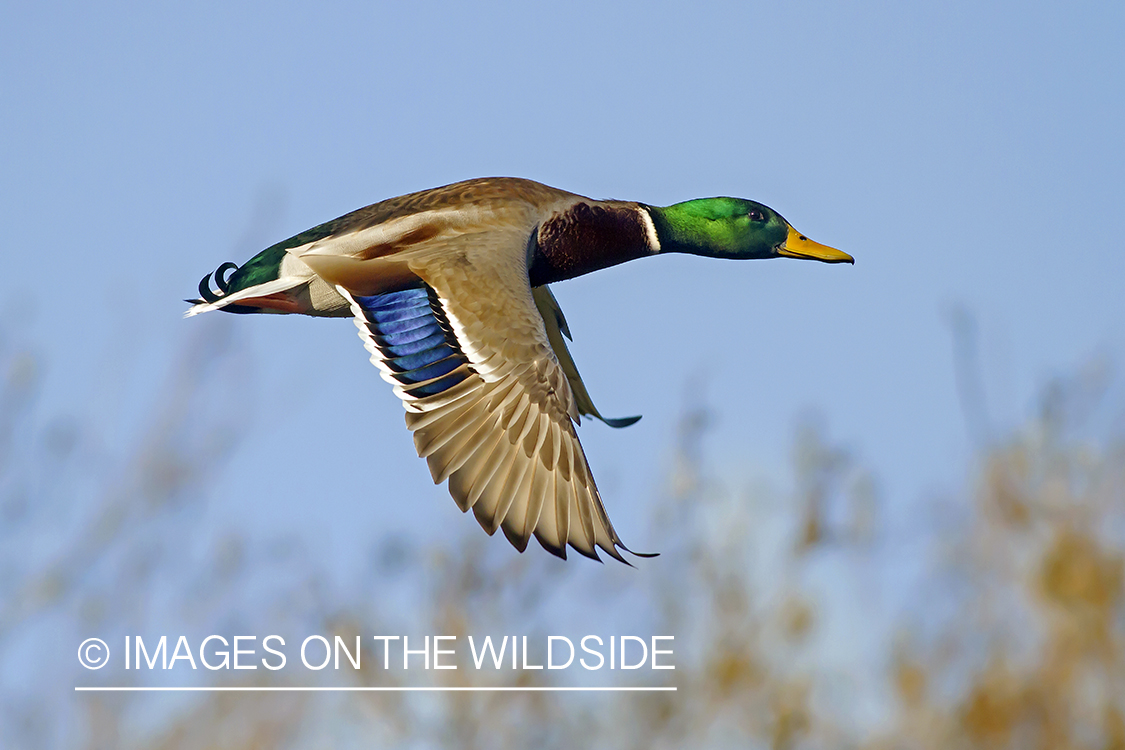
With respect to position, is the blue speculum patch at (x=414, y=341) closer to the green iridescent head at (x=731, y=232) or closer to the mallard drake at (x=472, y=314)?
the mallard drake at (x=472, y=314)

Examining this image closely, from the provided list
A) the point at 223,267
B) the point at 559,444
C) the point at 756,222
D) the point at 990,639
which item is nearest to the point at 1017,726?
the point at 990,639

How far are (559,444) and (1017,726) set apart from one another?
12.0 ft

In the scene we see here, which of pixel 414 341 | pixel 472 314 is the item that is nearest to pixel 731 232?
pixel 472 314

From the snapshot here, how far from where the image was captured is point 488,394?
189 inches

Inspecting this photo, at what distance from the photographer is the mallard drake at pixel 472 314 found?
4609 millimetres

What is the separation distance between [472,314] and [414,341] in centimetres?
21

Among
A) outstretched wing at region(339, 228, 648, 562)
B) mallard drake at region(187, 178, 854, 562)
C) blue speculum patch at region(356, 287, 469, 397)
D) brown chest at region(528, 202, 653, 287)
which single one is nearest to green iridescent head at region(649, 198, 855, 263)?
brown chest at region(528, 202, 653, 287)

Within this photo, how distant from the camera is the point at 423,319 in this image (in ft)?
16.0

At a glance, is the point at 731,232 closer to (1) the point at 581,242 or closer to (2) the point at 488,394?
(1) the point at 581,242

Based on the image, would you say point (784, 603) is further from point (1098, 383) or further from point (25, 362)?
point (25, 362)

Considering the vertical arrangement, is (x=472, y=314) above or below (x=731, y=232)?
below

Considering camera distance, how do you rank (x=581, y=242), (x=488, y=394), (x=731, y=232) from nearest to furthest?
(x=488, y=394)
(x=581, y=242)
(x=731, y=232)

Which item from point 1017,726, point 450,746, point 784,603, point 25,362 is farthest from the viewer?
point 1017,726

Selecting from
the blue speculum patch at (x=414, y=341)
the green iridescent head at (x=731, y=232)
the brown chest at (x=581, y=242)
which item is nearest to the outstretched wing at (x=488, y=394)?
the blue speculum patch at (x=414, y=341)
